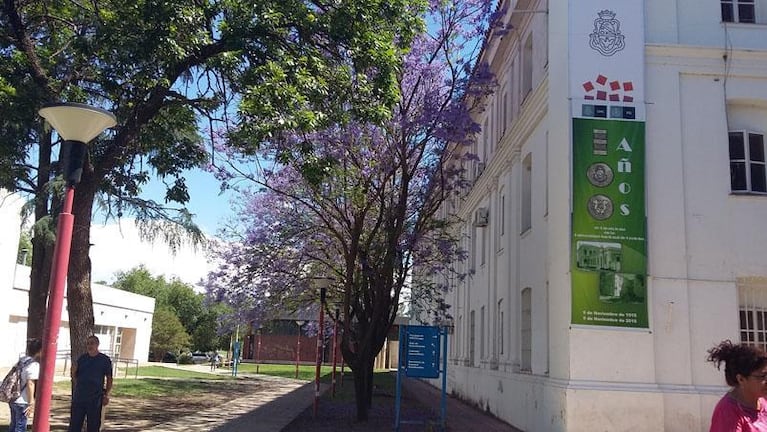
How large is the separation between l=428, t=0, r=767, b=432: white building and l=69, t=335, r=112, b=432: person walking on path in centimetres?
685

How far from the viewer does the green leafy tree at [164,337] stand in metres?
56.1

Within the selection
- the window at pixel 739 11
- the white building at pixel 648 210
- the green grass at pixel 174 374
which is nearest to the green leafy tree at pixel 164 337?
the green grass at pixel 174 374

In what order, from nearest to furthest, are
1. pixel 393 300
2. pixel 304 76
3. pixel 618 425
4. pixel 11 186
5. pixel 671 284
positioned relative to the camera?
pixel 304 76, pixel 618 425, pixel 671 284, pixel 11 186, pixel 393 300

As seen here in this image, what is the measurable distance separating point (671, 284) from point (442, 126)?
5.50 m

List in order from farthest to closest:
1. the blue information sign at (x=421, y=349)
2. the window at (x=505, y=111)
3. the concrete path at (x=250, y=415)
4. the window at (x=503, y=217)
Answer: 1. the window at (x=505, y=111)
2. the window at (x=503, y=217)
3. the concrete path at (x=250, y=415)
4. the blue information sign at (x=421, y=349)

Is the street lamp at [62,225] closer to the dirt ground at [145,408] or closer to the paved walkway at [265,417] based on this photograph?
the dirt ground at [145,408]

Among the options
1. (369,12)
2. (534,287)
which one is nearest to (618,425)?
(534,287)

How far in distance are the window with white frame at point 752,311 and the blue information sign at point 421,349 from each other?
5.21 meters

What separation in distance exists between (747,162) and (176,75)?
9.67m

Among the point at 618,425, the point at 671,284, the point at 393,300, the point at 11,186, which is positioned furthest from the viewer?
the point at 393,300

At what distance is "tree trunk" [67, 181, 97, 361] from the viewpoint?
388 inches

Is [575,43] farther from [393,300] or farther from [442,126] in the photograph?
[393,300]

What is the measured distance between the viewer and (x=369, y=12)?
35.0ft

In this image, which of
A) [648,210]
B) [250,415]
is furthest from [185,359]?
[648,210]
